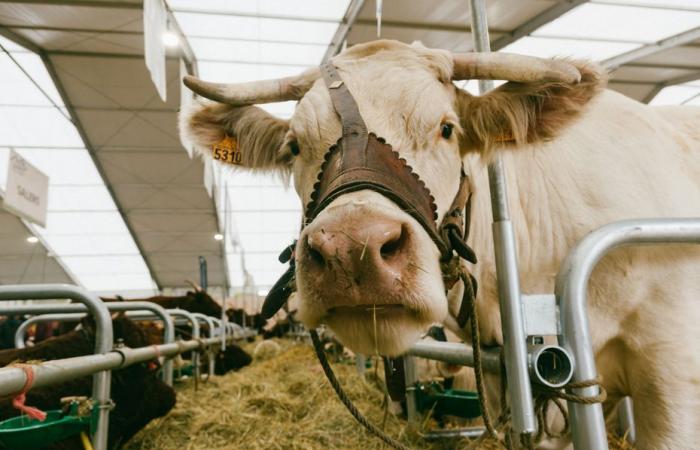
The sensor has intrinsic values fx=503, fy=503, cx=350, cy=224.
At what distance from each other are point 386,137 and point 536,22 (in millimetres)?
9374

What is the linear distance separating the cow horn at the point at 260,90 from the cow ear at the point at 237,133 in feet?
0.59

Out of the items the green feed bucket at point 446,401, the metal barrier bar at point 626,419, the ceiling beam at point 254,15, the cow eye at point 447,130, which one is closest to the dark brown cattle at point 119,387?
the green feed bucket at point 446,401

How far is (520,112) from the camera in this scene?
1.93m

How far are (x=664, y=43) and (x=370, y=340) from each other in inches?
459

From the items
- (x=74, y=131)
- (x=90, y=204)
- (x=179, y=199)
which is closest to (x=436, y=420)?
(x=74, y=131)

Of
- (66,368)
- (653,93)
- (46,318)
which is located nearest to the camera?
(66,368)

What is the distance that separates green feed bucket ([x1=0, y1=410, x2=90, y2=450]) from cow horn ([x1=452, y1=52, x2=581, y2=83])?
2.18 metres

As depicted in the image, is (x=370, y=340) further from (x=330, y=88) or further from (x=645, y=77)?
(x=645, y=77)

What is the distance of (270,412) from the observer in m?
4.28

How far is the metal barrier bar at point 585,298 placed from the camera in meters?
1.14

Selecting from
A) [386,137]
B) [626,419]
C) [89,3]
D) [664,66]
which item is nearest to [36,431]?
[386,137]

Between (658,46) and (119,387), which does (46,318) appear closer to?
(119,387)

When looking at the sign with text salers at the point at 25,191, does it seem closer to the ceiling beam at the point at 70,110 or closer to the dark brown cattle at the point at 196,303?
the dark brown cattle at the point at 196,303

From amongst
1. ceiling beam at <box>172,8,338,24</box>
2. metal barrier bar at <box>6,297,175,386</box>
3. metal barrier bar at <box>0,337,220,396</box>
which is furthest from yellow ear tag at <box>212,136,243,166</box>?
ceiling beam at <box>172,8,338,24</box>
